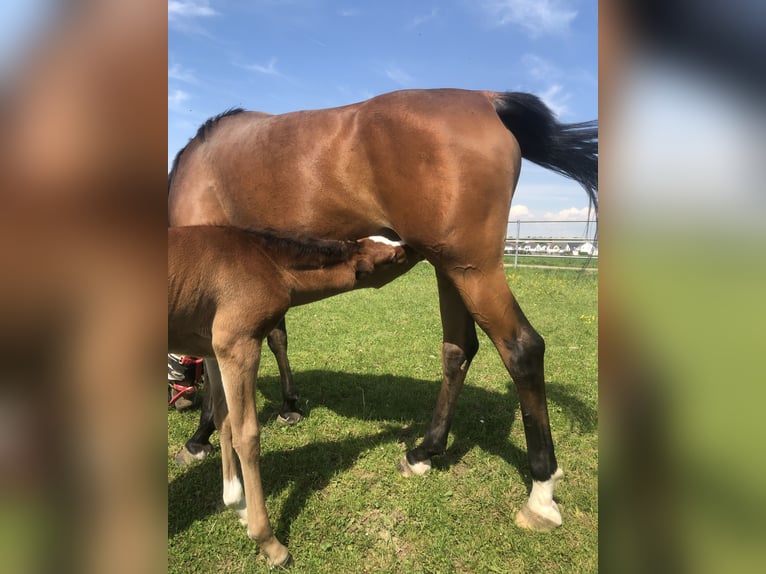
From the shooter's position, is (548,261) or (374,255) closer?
(374,255)

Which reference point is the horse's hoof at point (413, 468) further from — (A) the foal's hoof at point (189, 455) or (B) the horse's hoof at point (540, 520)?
(A) the foal's hoof at point (189, 455)

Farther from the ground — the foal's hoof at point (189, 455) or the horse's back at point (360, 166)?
the horse's back at point (360, 166)

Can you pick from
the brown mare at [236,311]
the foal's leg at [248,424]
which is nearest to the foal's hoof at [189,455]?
the brown mare at [236,311]

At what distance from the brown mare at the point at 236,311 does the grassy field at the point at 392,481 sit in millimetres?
283

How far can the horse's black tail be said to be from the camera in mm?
2789

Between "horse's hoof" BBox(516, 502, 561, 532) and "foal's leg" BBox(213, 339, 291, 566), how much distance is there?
1.27 m

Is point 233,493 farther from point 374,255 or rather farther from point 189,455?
point 374,255

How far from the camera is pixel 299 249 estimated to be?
260cm

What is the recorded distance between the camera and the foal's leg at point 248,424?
222 cm

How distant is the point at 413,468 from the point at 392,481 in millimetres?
175
